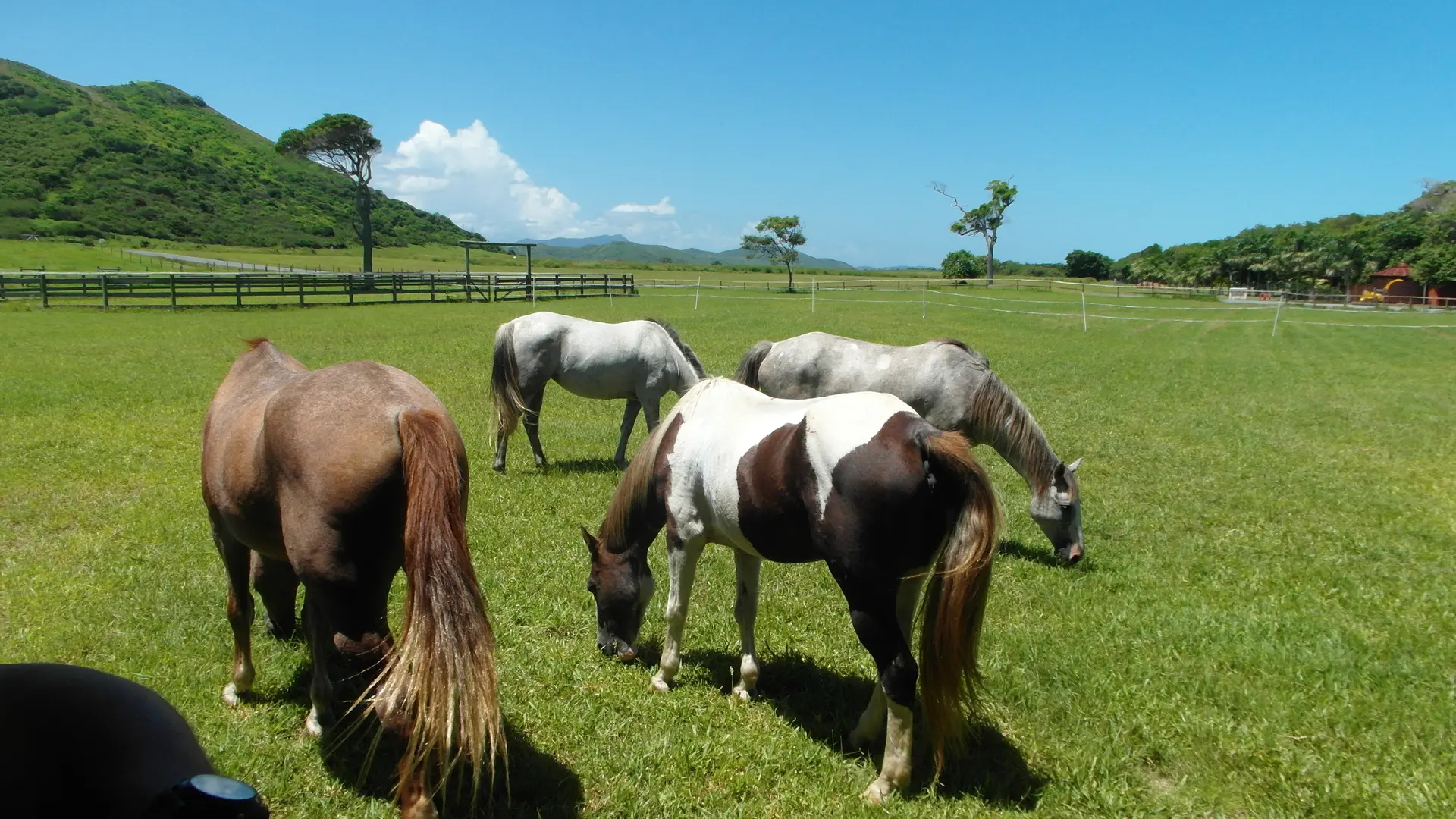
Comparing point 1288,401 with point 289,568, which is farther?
point 1288,401

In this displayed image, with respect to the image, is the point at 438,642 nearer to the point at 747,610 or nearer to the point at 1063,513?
the point at 747,610

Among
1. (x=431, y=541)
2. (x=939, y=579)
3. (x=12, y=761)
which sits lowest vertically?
(x=939, y=579)

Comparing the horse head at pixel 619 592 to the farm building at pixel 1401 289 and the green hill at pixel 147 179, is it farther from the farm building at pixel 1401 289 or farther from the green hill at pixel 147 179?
the green hill at pixel 147 179

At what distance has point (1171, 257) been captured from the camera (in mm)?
76562

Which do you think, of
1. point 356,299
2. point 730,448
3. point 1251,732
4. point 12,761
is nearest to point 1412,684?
point 1251,732

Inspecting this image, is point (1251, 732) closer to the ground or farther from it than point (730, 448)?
closer to the ground

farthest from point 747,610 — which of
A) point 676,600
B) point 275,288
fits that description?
point 275,288

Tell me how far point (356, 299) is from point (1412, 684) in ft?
115

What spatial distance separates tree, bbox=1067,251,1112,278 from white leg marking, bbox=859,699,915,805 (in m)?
94.1

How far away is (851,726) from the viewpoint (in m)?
3.87

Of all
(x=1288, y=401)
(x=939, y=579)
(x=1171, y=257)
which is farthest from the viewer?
(x=1171, y=257)

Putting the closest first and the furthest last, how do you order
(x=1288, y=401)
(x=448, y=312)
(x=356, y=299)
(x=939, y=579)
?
(x=939, y=579), (x=1288, y=401), (x=448, y=312), (x=356, y=299)

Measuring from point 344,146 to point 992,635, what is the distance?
6307 cm

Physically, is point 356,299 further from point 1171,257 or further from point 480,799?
point 1171,257
